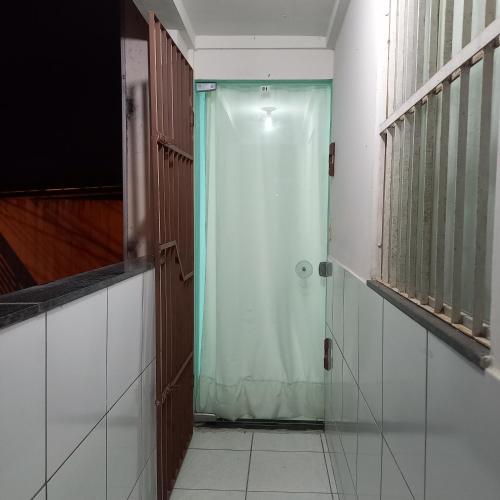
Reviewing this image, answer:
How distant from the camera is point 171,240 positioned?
67.5 inches

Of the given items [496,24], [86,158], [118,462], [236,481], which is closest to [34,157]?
[86,158]

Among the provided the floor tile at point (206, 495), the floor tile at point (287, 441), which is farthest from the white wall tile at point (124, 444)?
the floor tile at point (287, 441)

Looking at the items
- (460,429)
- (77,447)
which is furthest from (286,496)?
(460,429)

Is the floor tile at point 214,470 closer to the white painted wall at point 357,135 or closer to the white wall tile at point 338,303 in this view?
the white wall tile at point 338,303

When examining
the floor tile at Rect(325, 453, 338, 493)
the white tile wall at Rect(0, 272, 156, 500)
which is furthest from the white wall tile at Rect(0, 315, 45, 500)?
the floor tile at Rect(325, 453, 338, 493)

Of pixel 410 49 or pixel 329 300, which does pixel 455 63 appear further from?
pixel 329 300

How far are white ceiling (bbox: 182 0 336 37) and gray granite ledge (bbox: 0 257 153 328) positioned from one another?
137 cm

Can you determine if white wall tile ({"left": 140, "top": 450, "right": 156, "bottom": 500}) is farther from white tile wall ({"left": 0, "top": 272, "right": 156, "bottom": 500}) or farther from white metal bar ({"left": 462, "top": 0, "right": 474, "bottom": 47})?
white metal bar ({"left": 462, "top": 0, "right": 474, "bottom": 47})

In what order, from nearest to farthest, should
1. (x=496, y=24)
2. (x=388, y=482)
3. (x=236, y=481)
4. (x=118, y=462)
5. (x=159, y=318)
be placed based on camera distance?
(x=496, y=24) → (x=388, y=482) → (x=118, y=462) → (x=159, y=318) → (x=236, y=481)

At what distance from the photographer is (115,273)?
1.24 metres

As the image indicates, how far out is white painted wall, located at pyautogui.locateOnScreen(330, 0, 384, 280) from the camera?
4.30 ft

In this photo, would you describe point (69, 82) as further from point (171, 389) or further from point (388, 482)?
point (388, 482)

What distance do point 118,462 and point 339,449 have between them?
3.32 ft

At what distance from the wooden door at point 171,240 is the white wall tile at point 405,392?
31.7 inches
